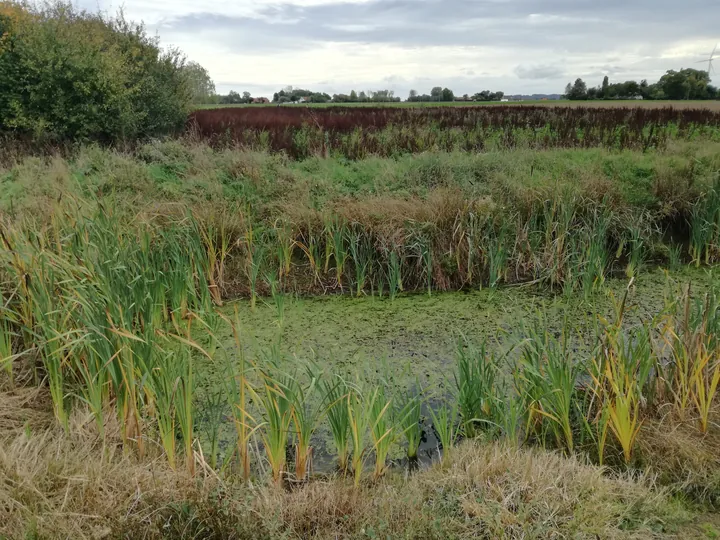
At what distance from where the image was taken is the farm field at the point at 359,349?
89.0 inches

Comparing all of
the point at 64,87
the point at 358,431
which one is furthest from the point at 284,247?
the point at 64,87

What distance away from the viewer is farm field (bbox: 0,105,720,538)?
226cm

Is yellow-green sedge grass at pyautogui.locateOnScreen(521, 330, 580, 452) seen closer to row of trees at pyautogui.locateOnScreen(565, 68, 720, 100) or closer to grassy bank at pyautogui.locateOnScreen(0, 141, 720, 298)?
grassy bank at pyautogui.locateOnScreen(0, 141, 720, 298)

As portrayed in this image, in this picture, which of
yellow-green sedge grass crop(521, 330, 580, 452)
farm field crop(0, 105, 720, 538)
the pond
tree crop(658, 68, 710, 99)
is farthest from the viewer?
tree crop(658, 68, 710, 99)

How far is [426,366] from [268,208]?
3.16 metres

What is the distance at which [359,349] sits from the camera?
402 centimetres

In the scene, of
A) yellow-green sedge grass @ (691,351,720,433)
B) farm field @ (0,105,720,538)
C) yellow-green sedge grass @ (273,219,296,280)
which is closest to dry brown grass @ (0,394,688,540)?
farm field @ (0,105,720,538)

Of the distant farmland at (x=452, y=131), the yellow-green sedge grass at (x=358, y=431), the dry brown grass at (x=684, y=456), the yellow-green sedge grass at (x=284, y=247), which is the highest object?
the distant farmland at (x=452, y=131)

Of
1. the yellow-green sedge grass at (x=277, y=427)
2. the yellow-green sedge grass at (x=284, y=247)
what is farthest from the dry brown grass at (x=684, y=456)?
the yellow-green sedge grass at (x=284, y=247)

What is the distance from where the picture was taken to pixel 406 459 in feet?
9.48

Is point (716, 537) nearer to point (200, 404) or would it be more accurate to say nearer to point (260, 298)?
point (200, 404)

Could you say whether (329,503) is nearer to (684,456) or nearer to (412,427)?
(412,427)

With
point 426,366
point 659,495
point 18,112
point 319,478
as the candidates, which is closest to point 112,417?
point 319,478

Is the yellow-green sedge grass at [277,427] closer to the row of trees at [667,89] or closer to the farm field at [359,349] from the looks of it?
the farm field at [359,349]
